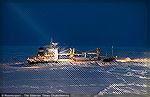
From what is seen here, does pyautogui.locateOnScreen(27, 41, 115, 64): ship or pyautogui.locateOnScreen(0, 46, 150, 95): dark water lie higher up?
pyautogui.locateOnScreen(27, 41, 115, 64): ship

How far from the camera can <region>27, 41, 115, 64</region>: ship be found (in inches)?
260

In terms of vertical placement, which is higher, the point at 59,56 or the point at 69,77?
the point at 59,56

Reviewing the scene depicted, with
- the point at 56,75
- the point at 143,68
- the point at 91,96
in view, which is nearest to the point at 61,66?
the point at 56,75

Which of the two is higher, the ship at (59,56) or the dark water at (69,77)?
the ship at (59,56)

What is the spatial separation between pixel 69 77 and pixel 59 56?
1.01 ft

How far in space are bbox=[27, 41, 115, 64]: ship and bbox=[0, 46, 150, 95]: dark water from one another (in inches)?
2.8

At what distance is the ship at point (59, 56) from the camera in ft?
21.7

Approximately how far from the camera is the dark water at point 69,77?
655cm

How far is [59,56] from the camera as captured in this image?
6.66 metres

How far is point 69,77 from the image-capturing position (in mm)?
6617

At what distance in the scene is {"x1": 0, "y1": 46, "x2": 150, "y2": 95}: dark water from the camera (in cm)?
655

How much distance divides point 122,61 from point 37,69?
1.13 m

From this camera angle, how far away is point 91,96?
646cm

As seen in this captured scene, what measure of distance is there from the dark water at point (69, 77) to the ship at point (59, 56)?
7 centimetres
